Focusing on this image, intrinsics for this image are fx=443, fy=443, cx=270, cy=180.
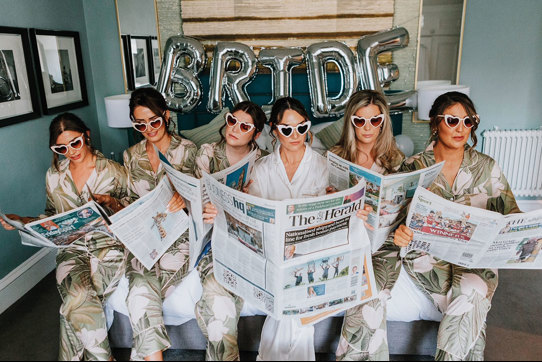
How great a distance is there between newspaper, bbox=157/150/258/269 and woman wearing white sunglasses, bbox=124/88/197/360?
12 centimetres

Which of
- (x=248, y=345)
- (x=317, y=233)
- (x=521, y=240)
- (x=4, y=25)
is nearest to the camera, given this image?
(x=317, y=233)

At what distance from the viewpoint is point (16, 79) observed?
8.46ft

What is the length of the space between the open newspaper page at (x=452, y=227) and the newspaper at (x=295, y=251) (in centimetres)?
22

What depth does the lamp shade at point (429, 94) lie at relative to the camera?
3.00 meters

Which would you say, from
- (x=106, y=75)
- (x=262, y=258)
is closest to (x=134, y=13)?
(x=106, y=75)

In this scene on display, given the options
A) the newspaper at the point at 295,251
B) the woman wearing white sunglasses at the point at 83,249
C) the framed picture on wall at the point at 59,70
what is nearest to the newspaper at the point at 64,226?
the woman wearing white sunglasses at the point at 83,249

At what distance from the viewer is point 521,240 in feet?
5.33

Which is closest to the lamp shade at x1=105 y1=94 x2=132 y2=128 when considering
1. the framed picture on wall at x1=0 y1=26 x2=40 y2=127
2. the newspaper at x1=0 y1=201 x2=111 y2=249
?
the framed picture on wall at x1=0 y1=26 x2=40 y2=127

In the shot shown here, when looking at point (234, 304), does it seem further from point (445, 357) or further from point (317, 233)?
point (445, 357)

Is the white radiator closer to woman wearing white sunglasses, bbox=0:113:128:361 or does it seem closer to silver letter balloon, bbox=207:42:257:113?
silver letter balloon, bbox=207:42:257:113

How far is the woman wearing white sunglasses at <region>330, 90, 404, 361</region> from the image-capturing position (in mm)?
1705

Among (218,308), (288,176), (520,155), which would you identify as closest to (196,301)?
(218,308)

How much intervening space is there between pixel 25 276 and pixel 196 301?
1.36 m

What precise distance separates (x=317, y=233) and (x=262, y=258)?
0.69ft
